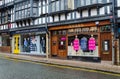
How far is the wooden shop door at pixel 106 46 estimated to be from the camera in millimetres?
23172

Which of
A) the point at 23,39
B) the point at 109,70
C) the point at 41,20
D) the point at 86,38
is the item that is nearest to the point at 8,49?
the point at 23,39

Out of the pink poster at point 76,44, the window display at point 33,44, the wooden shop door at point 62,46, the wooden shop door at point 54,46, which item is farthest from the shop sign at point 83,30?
the window display at point 33,44

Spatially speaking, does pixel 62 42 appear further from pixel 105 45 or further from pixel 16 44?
pixel 16 44

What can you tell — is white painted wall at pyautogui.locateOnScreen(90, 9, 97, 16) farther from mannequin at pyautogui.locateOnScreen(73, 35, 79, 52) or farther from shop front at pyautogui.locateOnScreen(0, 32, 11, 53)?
shop front at pyautogui.locateOnScreen(0, 32, 11, 53)

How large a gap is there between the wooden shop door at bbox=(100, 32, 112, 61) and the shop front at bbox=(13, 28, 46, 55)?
920cm

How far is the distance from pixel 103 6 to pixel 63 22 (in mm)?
5333

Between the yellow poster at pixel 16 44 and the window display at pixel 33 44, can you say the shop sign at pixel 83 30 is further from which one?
the yellow poster at pixel 16 44

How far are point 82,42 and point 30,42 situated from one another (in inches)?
406

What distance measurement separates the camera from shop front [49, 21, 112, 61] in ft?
77.6

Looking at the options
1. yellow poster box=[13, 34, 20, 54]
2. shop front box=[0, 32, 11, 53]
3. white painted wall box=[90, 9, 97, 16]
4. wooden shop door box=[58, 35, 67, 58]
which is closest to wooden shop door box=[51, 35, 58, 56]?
wooden shop door box=[58, 35, 67, 58]

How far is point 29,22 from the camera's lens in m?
34.3

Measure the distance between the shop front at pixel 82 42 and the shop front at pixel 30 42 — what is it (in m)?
1.87

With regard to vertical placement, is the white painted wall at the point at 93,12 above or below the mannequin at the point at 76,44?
above

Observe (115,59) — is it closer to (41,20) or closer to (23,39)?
(41,20)
